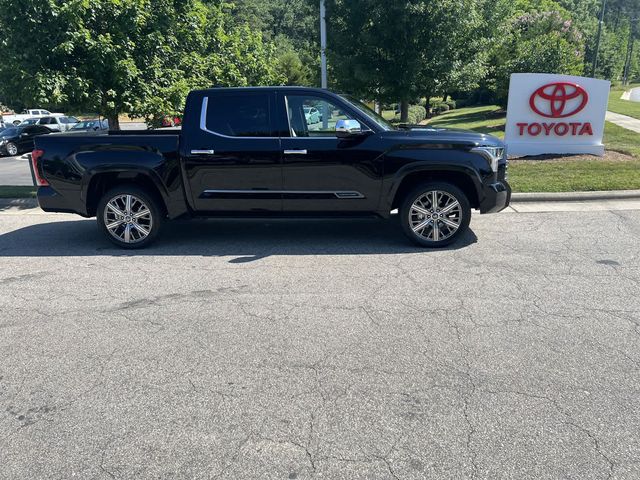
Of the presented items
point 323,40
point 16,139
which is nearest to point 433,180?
point 323,40

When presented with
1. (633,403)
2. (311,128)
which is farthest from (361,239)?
(633,403)

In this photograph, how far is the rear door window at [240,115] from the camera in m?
6.25

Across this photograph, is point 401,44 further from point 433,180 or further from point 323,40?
point 433,180

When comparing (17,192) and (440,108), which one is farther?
(440,108)

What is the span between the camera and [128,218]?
653 centimetres

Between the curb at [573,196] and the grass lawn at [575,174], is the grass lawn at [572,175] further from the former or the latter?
the curb at [573,196]

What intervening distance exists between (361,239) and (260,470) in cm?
437

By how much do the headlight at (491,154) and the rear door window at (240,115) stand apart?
8.11 ft

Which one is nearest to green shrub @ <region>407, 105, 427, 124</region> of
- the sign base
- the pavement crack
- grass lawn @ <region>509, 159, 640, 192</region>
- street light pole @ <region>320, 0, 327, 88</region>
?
street light pole @ <region>320, 0, 327, 88</region>

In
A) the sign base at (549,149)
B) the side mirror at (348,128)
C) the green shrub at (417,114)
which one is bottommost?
the green shrub at (417,114)

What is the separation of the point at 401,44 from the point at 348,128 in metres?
7.01

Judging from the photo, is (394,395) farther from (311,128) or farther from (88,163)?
(88,163)

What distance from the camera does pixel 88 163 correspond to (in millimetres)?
6387

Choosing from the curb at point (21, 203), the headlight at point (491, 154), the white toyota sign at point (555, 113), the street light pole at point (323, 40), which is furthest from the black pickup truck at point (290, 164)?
the street light pole at point (323, 40)
